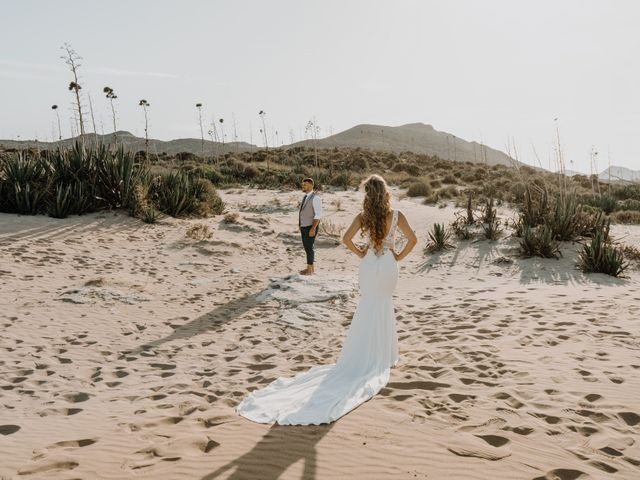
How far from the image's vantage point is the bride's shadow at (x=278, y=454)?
10.4 feet

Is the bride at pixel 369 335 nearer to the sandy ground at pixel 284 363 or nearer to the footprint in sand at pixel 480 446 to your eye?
the sandy ground at pixel 284 363

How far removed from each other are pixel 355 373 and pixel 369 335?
39 centimetres

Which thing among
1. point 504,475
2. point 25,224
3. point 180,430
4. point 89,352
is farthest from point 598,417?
point 25,224

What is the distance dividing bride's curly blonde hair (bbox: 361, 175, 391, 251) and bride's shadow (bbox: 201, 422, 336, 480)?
1.83 metres

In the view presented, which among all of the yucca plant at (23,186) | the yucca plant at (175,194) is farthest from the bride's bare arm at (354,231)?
the yucca plant at (23,186)

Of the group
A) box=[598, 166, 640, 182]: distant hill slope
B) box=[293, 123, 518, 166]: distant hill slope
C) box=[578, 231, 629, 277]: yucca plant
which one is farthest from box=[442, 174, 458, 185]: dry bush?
box=[293, 123, 518, 166]: distant hill slope

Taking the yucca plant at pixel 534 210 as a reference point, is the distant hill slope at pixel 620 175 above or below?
above

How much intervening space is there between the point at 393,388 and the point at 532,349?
206 cm

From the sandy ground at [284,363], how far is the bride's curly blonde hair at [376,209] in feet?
4.67

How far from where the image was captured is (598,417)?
3.80 m

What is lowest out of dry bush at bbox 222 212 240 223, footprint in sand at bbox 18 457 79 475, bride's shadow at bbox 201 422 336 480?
bride's shadow at bbox 201 422 336 480

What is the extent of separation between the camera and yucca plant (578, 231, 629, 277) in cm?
934

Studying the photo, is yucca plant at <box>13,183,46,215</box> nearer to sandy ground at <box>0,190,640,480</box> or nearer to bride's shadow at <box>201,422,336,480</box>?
sandy ground at <box>0,190,640,480</box>

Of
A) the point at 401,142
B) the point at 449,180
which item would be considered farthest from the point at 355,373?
the point at 401,142
